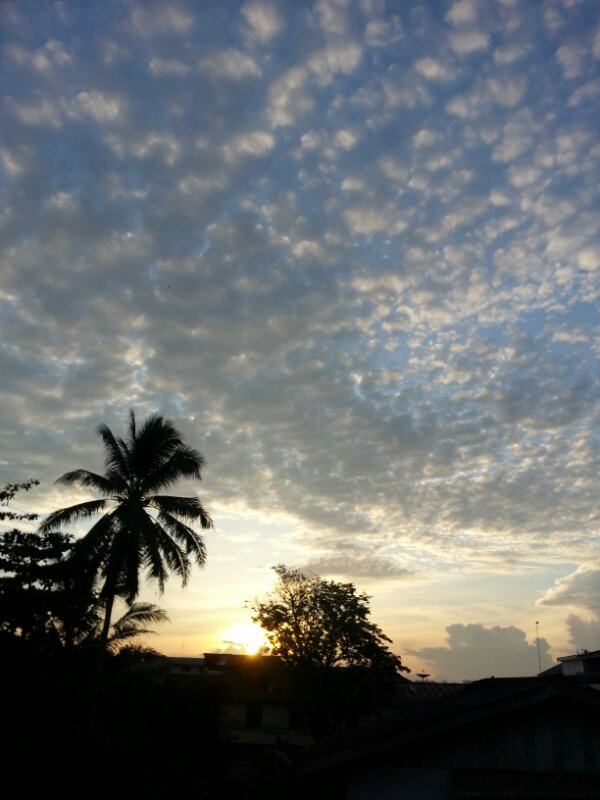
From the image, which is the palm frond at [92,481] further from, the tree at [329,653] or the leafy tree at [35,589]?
the tree at [329,653]

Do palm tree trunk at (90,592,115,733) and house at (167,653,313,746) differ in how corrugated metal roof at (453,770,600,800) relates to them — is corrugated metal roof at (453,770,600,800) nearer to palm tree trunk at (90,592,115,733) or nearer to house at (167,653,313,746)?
palm tree trunk at (90,592,115,733)

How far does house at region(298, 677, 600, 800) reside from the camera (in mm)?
10180

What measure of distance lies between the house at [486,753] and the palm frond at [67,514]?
16.6 m

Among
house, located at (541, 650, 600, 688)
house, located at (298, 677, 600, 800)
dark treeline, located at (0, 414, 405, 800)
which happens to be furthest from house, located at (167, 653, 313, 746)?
house, located at (298, 677, 600, 800)

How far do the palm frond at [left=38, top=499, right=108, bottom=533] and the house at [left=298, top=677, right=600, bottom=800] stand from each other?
16.6 metres

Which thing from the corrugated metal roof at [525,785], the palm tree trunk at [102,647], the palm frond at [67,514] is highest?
the palm frond at [67,514]

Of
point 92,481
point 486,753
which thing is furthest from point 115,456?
point 486,753

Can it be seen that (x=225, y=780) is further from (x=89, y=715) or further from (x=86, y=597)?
(x=86, y=597)

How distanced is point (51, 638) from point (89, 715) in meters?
3.89

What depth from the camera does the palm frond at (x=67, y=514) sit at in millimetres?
24656

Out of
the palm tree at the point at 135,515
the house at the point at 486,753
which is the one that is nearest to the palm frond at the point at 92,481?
the palm tree at the point at 135,515

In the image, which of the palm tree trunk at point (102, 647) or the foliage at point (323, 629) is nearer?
the palm tree trunk at point (102, 647)

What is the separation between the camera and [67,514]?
974 inches

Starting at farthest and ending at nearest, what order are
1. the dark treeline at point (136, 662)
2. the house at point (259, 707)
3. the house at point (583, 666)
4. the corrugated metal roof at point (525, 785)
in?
the house at point (259, 707)
the house at point (583, 666)
the dark treeline at point (136, 662)
the corrugated metal roof at point (525, 785)
